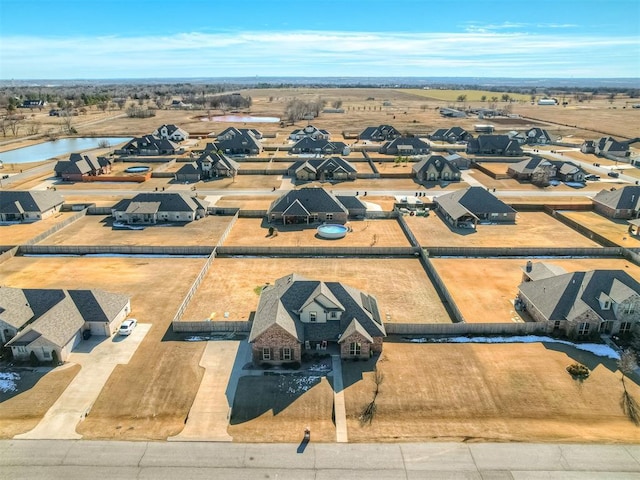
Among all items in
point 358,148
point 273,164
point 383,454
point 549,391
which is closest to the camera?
point 383,454

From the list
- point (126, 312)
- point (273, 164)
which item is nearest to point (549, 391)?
point (126, 312)

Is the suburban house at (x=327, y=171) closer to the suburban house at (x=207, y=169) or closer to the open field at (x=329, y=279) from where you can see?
the suburban house at (x=207, y=169)

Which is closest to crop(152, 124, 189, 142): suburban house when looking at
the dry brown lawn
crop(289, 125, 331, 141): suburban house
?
crop(289, 125, 331, 141): suburban house

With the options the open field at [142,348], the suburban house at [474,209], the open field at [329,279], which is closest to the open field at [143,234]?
the open field at [142,348]

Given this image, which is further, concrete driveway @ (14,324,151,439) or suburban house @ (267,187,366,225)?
suburban house @ (267,187,366,225)

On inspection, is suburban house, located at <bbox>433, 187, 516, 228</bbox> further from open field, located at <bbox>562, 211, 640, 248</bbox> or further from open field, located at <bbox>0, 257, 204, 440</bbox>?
open field, located at <bbox>0, 257, 204, 440</bbox>

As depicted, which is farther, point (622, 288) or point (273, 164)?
point (273, 164)

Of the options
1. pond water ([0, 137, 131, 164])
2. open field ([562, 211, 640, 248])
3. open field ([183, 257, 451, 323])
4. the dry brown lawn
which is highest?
the dry brown lawn

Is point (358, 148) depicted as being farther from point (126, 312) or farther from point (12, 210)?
point (126, 312)
